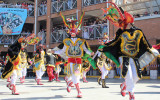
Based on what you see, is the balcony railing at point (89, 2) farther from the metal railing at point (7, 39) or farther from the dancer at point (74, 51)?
the dancer at point (74, 51)

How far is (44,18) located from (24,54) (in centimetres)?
1331

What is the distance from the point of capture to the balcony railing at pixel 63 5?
2119 cm

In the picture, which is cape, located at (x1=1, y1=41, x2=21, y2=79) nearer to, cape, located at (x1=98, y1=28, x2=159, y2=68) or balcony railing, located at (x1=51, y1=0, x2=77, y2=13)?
cape, located at (x1=98, y1=28, x2=159, y2=68)

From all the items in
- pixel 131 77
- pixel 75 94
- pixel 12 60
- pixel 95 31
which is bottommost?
pixel 75 94

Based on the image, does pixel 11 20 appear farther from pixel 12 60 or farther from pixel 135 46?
pixel 135 46

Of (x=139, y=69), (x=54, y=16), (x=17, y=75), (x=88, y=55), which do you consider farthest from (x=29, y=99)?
(x=54, y=16)

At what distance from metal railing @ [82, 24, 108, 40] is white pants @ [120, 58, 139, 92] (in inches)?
514

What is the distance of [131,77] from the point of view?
16.4ft

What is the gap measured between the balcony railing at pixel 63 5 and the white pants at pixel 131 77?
1671 centimetres

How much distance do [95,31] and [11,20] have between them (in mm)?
10552

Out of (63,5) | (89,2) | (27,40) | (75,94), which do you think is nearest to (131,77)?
(75,94)

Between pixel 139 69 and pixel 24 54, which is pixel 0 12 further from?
pixel 139 69

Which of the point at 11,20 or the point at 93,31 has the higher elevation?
the point at 11,20

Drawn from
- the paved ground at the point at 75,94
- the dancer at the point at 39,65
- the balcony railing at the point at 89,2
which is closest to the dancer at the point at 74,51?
the paved ground at the point at 75,94
